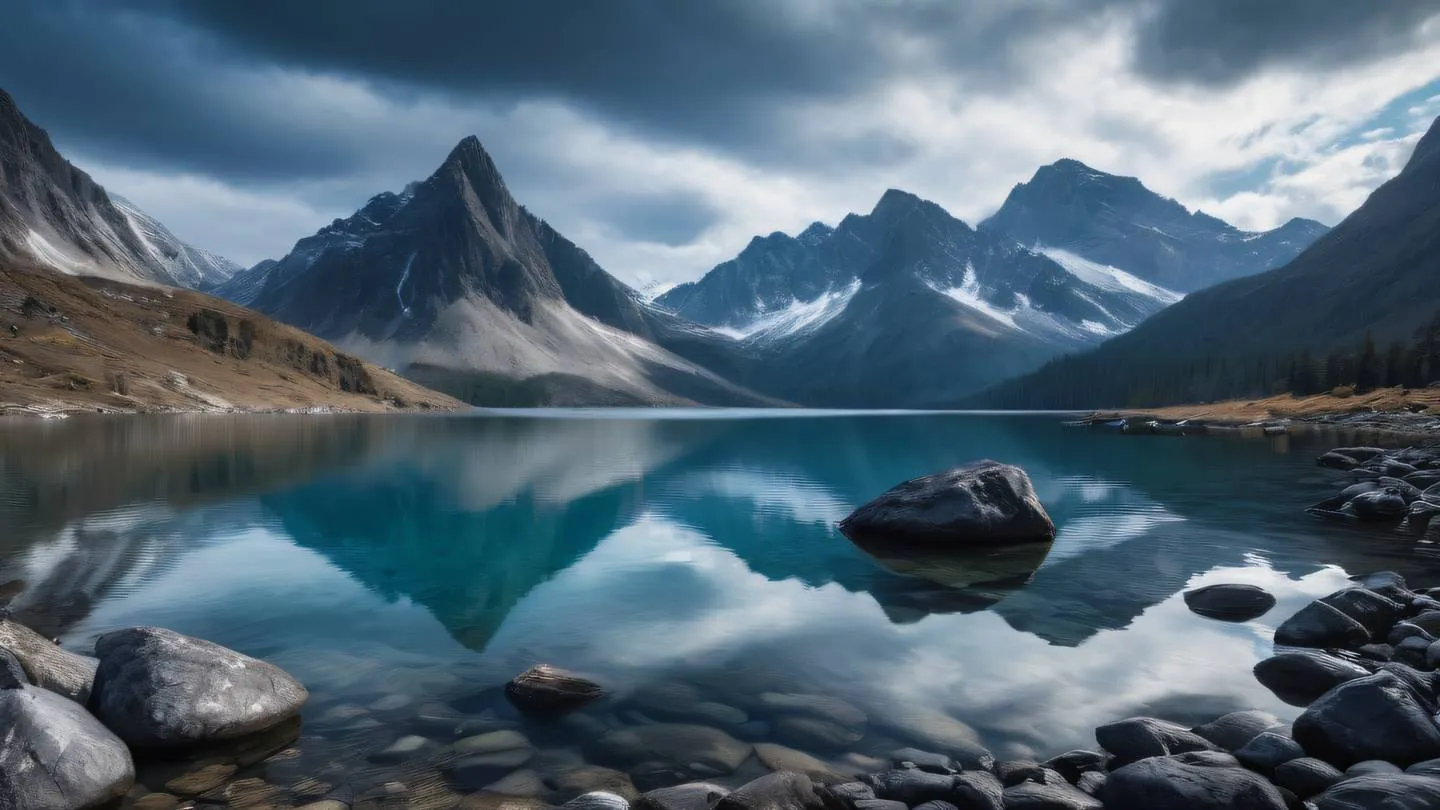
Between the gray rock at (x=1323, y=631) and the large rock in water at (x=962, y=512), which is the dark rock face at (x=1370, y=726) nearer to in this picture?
the gray rock at (x=1323, y=631)

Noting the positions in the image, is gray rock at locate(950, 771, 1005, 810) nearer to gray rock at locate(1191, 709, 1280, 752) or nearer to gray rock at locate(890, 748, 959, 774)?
gray rock at locate(890, 748, 959, 774)

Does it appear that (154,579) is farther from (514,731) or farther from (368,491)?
(368,491)

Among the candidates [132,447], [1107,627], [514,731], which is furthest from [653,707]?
[132,447]

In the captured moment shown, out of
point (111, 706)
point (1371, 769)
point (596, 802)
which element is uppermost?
point (1371, 769)

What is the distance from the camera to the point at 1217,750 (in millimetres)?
12062

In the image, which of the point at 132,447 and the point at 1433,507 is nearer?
the point at 1433,507

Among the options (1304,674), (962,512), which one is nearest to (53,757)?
(1304,674)

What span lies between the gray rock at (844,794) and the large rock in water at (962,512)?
2037cm

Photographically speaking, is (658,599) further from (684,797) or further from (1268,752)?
(1268,752)

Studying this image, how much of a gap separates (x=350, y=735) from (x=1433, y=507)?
4564 cm

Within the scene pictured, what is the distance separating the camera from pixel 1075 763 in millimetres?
12023

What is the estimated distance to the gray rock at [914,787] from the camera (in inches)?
431

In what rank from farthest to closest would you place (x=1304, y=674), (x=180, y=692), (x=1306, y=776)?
(x=1304, y=674) → (x=180, y=692) → (x=1306, y=776)

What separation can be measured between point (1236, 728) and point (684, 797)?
9.87 m
